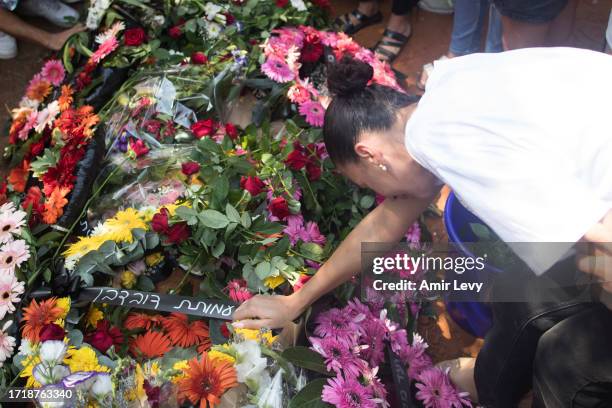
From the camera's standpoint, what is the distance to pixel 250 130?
2.05m

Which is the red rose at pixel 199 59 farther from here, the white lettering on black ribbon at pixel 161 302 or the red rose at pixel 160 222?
the white lettering on black ribbon at pixel 161 302

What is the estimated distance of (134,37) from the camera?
239 cm

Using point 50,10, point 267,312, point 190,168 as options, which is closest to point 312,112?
point 190,168

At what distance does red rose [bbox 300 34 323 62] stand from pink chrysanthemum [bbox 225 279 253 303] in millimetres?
1057

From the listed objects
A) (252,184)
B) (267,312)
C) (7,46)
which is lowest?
(7,46)

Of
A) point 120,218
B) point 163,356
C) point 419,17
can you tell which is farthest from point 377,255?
point 419,17

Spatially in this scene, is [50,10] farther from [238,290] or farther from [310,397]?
[310,397]

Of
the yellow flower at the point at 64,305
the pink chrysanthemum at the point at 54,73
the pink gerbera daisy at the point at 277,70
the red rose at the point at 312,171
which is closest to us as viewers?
the yellow flower at the point at 64,305

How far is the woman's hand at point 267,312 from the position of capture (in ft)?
4.95

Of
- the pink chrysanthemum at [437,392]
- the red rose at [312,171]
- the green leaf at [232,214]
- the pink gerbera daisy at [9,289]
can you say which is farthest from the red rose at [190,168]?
the pink chrysanthemum at [437,392]

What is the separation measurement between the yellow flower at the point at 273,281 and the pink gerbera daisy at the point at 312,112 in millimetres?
637

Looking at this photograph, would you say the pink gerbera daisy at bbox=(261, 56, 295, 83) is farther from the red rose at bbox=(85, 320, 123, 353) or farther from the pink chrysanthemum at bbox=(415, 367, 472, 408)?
the pink chrysanthemum at bbox=(415, 367, 472, 408)

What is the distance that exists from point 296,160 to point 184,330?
65cm

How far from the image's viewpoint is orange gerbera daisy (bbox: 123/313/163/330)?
5.56ft
